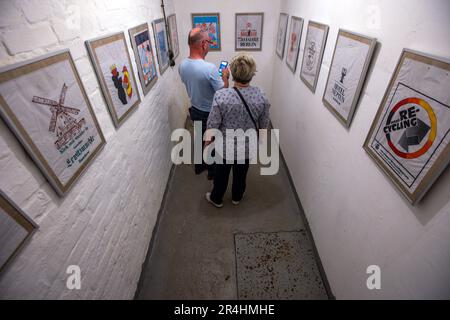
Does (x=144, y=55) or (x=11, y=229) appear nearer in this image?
(x=11, y=229)

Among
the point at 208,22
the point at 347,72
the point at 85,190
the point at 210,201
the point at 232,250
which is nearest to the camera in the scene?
the point at 85,190

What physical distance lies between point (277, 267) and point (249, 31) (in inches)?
127

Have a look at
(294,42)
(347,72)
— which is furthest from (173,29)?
(347,72)

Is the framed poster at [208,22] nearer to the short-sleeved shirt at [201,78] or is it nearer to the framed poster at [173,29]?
the framed poster at [173,29]

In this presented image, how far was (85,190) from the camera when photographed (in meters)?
1.02

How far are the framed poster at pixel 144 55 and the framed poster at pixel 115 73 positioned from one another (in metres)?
0.16

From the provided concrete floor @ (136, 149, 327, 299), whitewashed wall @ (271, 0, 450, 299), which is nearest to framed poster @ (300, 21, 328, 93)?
whitewashed wall @ (271, 0, 450, 299)

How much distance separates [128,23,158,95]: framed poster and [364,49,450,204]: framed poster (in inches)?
63.3

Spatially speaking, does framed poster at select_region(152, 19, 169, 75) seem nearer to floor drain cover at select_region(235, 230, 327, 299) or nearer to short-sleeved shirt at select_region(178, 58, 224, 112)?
short-sleeved shirt at select_region(178, 58, 224, 112)

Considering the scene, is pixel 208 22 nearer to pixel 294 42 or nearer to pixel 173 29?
pixel 173 29

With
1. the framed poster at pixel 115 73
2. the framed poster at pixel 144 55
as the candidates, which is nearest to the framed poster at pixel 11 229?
the framed poster at pixel 115 73

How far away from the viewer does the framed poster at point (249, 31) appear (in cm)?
315
